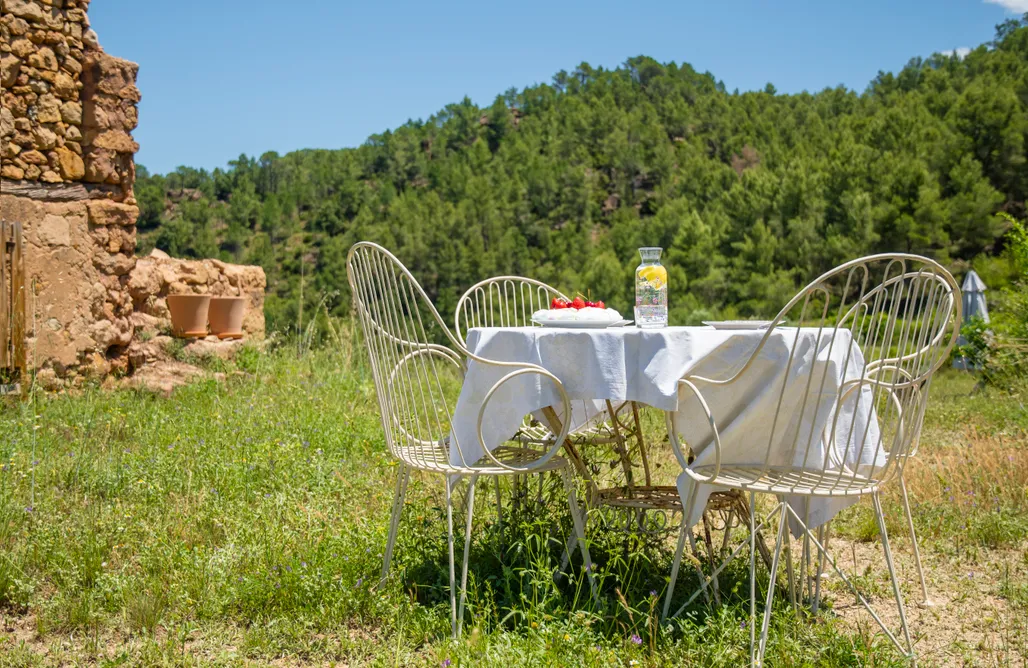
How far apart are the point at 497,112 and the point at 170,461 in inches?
1852

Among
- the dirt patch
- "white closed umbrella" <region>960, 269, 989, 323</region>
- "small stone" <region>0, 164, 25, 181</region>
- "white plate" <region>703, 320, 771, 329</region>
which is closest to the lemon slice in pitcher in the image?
"white plate" <region>703, 320, 771, 329</region>

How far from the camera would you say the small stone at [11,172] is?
13.1ft

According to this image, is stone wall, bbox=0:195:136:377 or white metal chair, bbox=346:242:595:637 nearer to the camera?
white metal chair, bbox=346:242:595:637

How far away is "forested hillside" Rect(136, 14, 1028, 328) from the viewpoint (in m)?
18.6

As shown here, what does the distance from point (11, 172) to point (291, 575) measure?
3174mm

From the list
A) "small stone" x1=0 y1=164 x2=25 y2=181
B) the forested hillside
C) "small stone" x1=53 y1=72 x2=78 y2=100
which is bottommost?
"small stone" x1=0 y1=164 x2=25 y2=181

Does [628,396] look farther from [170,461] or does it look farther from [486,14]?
[486,14]

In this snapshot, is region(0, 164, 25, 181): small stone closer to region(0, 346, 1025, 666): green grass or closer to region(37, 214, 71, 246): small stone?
region(37, 214, 71, 246): small stone

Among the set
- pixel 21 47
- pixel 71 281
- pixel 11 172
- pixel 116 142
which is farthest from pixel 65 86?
pixel 71 281

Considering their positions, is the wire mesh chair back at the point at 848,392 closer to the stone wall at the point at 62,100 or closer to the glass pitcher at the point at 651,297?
the glass pitcher at the point at 651,297

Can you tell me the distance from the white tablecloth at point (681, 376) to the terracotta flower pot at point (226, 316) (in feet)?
12.5

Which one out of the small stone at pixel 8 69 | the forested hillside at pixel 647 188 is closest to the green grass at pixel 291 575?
the small stone at pixel 8 69

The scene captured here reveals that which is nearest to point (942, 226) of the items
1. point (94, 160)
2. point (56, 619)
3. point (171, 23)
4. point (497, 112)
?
point (171, 23)

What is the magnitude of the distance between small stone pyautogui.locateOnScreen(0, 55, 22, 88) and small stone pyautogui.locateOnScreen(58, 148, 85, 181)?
0.40m
